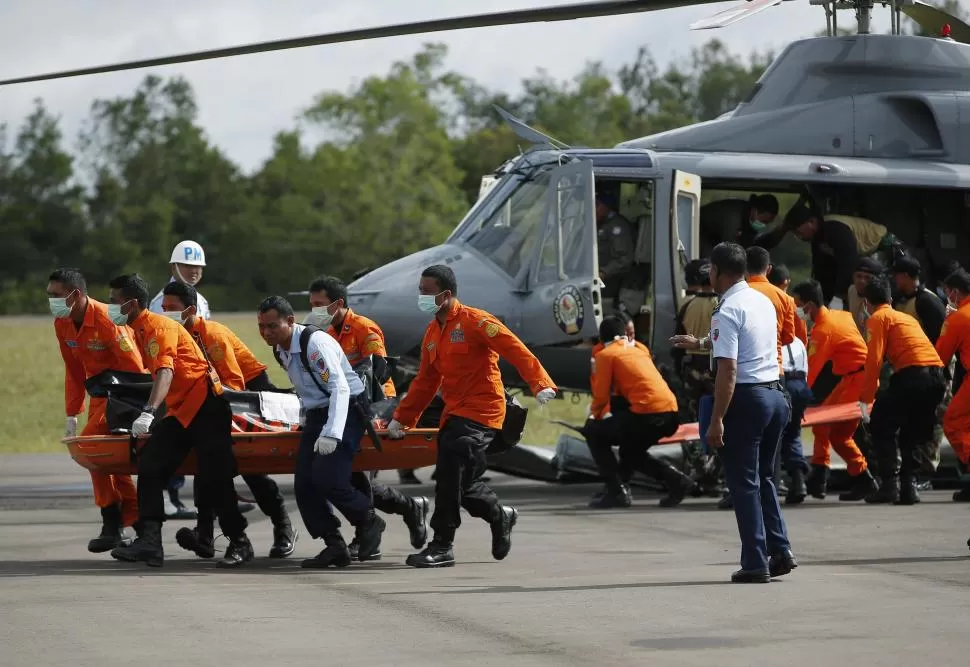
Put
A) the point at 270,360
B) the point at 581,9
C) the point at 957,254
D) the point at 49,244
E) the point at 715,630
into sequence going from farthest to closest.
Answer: the point at 49,244
the point at 270,360
the point at 957,254
the point at 581,9
the point at 715,630

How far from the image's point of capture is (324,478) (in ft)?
29.7

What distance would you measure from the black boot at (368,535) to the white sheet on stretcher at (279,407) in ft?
3.60

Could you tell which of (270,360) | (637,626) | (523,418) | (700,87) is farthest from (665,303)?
(700,87)

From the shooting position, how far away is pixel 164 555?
9.76 meters

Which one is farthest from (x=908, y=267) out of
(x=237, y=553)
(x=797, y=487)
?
(x=237, y=553)

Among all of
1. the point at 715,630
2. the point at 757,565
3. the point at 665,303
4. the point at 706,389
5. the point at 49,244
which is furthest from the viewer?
the point at 49,244

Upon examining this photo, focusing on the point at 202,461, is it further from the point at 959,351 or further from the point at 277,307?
the point at 959,351

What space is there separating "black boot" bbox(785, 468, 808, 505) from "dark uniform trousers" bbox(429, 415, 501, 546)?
4.02 meters

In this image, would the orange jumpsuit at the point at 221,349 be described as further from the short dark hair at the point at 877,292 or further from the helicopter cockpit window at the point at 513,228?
the short dark hair at the point at 877,292

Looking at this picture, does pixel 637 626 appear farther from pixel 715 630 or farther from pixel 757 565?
pixel 757 565

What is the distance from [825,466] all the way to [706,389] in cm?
133

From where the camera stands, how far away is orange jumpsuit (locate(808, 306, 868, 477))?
41.7 feet

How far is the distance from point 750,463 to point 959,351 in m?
3.79

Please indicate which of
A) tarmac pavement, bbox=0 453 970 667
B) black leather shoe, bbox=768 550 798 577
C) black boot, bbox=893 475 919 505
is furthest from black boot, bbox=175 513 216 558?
black boot, bbox=893 475 919 505
